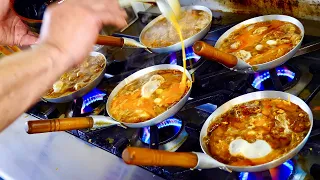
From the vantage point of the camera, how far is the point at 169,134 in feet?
4.51

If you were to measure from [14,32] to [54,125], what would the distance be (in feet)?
2.01

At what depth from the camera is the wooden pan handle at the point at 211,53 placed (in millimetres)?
1240

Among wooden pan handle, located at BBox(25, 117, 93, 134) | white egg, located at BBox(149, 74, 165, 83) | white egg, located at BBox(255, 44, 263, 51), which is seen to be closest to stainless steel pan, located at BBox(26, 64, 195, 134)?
wooden pan handle, located at BBox(25, 117, 93, 134)

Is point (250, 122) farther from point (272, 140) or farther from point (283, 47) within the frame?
point (283, 47)

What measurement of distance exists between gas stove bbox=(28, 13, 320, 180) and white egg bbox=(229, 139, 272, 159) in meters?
0.05

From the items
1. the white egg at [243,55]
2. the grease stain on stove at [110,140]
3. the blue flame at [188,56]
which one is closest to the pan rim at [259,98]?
the white egg at [243,55]

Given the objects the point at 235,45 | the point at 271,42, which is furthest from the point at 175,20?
the point at 271,42

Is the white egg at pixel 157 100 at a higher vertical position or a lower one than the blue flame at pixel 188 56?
higher

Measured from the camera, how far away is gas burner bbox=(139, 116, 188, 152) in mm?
1311

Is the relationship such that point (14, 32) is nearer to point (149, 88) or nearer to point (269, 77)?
point (149, 88)

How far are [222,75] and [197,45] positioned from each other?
0.27 metres

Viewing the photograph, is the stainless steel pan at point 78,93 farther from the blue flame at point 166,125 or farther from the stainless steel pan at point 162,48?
the blue flame at point 166,125

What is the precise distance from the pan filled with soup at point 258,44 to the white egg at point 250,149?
27cm

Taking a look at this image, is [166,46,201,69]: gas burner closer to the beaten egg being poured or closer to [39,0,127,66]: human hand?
the beaten egg being poured
